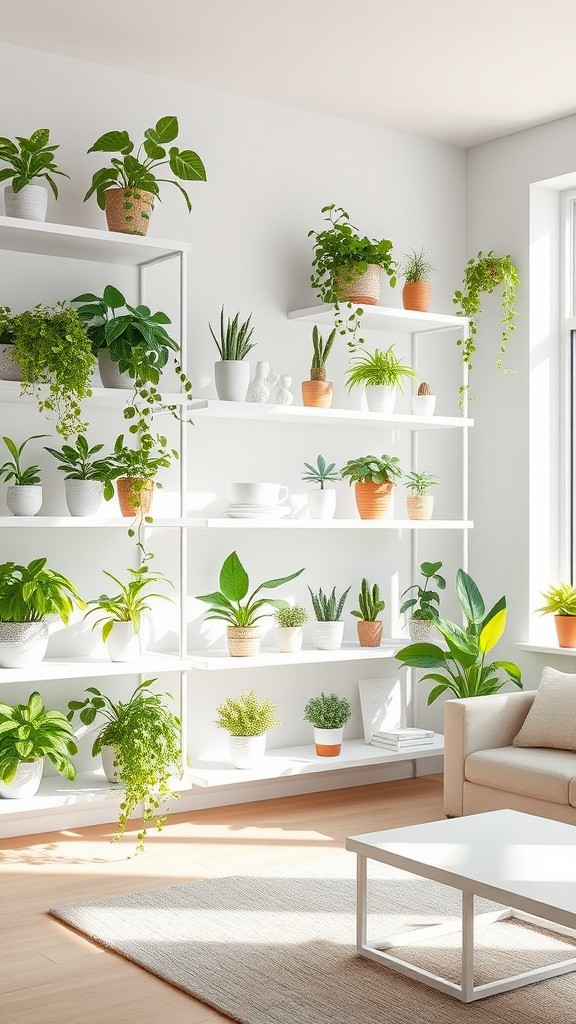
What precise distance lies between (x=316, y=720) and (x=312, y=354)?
5.20 feet

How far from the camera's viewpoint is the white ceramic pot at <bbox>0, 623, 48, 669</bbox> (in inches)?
150

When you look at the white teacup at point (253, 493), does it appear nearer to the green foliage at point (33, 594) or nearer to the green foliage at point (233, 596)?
the green foliage at point (233, 596)

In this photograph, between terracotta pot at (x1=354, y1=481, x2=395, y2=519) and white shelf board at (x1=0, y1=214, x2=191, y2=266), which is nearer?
white shelf board at (x1=0, y1=214, x2=191, y2=266)

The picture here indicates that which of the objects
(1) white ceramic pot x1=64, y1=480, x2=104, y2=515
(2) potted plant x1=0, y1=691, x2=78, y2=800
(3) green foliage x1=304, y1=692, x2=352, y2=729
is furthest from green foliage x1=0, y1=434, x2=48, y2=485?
(3) green foliage x1=304, y1=692, x2=352, y2=729

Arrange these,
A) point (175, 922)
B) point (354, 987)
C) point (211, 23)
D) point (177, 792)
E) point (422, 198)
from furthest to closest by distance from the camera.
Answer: point (422, 198), point (177, 792), point (211, 23), point (175, 922), point (354, 987)

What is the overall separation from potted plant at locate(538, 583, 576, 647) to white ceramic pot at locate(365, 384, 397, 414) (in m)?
1.11

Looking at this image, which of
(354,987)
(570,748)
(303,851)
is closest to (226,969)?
(354,987)

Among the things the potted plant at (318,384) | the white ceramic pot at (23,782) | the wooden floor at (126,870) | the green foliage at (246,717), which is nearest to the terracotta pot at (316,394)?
the potted plant at (318,384)

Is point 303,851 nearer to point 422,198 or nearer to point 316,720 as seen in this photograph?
point 316,720

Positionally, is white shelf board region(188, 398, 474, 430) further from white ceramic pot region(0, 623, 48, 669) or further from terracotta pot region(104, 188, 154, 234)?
white ceramic pot region(0, 623, 48, 669)

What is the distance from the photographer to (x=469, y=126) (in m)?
5.09

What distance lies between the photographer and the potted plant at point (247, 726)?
4336mm

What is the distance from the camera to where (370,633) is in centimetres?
480

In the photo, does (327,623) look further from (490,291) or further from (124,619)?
(490,291)
